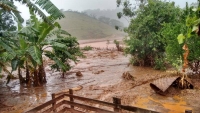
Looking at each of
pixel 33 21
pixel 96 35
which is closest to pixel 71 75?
pixel 33 21

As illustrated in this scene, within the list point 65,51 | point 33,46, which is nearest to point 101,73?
point 65,51

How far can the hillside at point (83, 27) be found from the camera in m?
65.5

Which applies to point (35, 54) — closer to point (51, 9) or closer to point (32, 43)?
point (32, 43)

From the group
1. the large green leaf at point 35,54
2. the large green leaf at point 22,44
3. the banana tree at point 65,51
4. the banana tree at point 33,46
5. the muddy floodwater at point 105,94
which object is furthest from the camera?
the banana tree at point 65,51

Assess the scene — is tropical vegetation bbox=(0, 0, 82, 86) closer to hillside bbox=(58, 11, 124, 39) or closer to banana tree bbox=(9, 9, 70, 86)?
banana tree bbox=(9, 9, 70, 86)

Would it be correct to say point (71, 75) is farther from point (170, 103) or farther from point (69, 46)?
point (170, 103)

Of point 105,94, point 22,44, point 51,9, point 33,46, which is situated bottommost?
point 105,94

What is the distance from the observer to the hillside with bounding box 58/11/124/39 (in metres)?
65.5

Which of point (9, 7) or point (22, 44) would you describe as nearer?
point (9, 7)

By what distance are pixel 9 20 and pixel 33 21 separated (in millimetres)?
13568

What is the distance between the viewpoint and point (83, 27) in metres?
70.9

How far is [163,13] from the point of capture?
16188mm

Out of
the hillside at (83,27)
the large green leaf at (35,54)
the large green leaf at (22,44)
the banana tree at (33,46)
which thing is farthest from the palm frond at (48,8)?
the hillside at (83,27)

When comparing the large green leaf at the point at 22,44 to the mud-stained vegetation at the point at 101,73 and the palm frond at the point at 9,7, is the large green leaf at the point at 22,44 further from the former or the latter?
the palm frond at the point at 9,7
